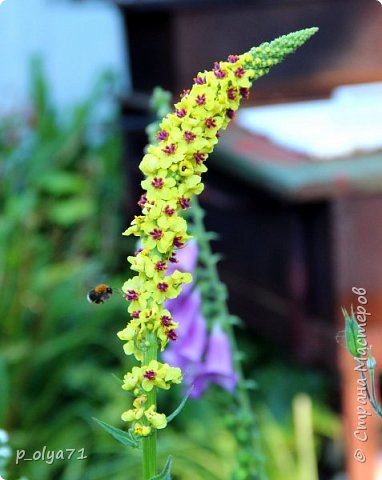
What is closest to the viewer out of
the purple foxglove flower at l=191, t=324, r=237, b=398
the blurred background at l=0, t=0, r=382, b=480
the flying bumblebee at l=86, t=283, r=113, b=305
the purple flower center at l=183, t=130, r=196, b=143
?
the purple flower center at l=183, t=130, r=196, b=143

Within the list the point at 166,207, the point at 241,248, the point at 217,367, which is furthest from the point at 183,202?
the point at 241,248

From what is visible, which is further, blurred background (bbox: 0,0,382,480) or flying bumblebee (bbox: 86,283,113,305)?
blurred background (bbox: 0,0,382,480)

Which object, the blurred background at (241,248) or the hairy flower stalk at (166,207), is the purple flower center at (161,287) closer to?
the hairy flower stalk at (166,207)

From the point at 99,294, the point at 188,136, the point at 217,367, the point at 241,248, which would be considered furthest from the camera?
the point at 241,248

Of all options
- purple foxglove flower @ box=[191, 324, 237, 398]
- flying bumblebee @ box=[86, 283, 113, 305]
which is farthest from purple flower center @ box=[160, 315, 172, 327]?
purple foxglove flower @ box=[191, 324, 237, 398]

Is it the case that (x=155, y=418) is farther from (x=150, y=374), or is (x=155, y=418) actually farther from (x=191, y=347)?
(x=191, y=347)

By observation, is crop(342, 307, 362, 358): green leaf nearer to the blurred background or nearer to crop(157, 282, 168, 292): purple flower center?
crop(157, 282, 168, 292): purple flower center

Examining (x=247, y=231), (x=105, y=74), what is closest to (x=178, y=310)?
(x=247, y=231)
